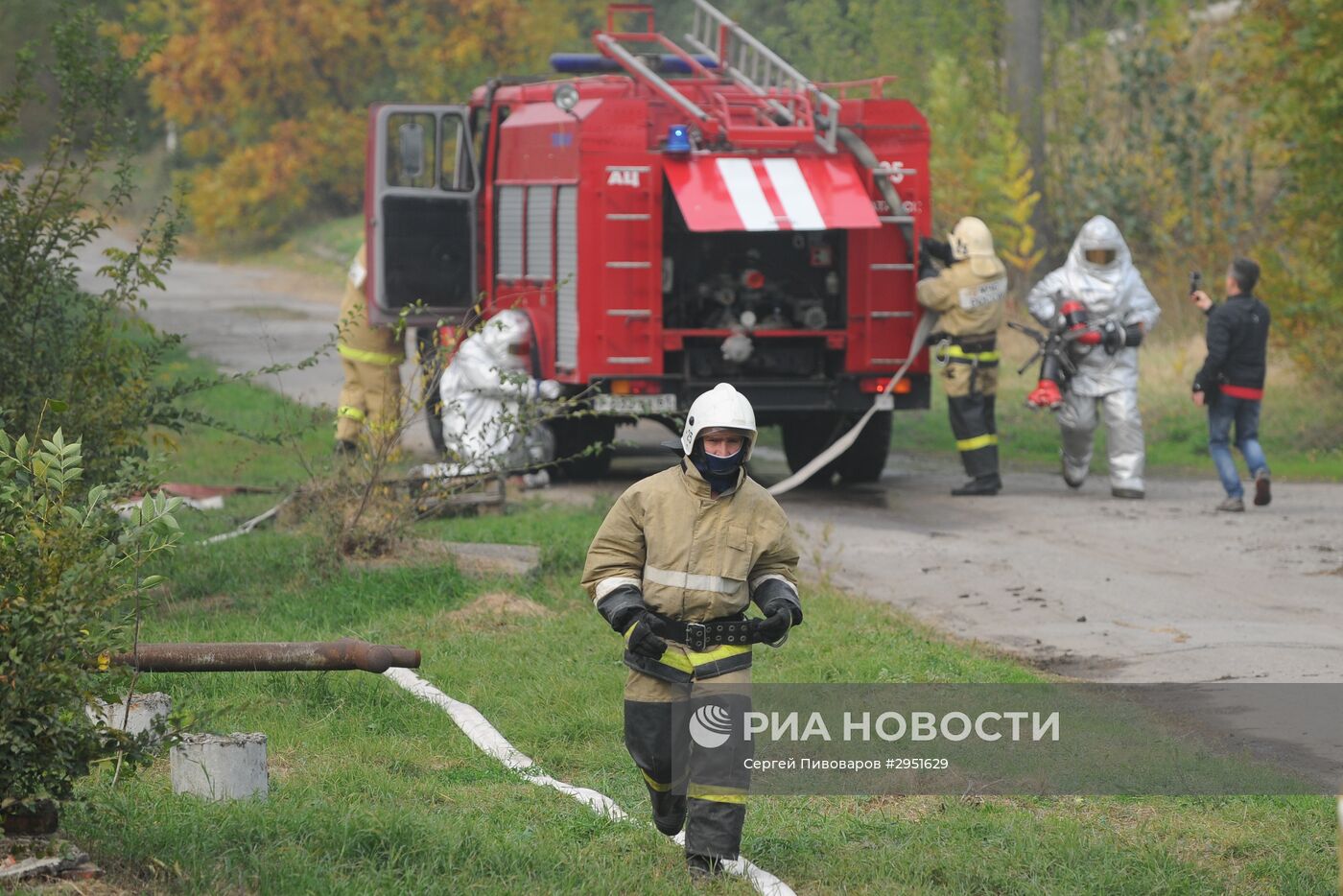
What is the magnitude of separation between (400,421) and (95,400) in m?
1.64

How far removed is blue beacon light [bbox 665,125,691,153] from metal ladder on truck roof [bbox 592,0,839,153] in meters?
0.20

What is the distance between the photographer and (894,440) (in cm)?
1719

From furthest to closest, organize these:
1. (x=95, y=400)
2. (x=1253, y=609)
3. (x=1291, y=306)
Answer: (x=1291, y=306) → (x=1253, y=609) → (x=95, y=400)

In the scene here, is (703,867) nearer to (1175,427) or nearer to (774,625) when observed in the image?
(774,625)

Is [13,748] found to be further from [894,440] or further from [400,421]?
[894,440]

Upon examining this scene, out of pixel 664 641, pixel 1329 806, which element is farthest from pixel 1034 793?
pixel 664 641

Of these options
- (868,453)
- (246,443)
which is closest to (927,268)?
(868,453)

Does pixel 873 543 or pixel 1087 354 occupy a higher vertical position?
pixel 1087 354

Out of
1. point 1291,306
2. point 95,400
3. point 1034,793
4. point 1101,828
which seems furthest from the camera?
point 1291,306

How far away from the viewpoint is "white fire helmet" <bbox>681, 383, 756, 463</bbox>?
5199 mm

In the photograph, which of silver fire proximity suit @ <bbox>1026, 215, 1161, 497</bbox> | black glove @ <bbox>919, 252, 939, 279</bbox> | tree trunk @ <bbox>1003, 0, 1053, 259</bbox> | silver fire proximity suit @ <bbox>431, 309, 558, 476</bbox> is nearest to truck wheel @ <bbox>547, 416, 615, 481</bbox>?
silver fire proximity suit @ <bbox>431, 309, 558, 476</bbox>

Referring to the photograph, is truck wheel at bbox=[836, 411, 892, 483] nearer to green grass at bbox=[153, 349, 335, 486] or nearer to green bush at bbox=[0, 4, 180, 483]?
green grass at bbox=[153, 349, 335, 486]

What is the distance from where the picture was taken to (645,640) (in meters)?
5.11

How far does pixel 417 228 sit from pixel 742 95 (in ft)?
8.63
